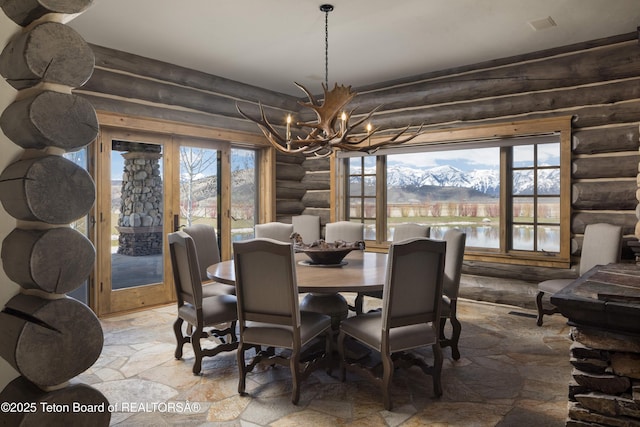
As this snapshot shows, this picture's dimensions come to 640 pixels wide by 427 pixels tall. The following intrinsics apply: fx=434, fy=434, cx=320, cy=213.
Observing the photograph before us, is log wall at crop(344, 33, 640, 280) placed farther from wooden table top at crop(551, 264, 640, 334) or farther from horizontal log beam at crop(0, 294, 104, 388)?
horizontal log beam at crop(0, 294, 104, 388)

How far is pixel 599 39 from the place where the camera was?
14.6 ft

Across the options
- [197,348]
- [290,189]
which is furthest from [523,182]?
[197,348]

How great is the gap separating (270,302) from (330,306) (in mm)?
921

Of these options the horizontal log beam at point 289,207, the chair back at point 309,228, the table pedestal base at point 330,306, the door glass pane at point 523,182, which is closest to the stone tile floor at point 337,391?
the table pedestal base at point 330,306

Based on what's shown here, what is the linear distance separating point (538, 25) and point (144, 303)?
5.06 m

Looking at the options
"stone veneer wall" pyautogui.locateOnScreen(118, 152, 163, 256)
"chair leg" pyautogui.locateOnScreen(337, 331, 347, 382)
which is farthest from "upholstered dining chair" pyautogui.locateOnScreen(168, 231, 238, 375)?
"stone veneer wall" pyautogui.locateOnScreen(118, 152, 163, 256)

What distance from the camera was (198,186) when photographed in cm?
560

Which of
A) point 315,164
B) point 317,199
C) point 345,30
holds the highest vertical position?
point 345,30

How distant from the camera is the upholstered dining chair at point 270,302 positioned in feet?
8.54

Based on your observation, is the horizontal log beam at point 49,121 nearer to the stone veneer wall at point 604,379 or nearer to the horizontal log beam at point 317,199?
the stone veneer wall at point 604,379

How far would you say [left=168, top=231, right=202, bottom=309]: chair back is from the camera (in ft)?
10.0

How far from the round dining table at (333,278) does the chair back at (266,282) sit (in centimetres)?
17

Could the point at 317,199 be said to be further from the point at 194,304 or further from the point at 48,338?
the point at 48,338

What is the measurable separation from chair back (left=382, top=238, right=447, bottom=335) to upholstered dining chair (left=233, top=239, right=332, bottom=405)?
A: 0.55m
